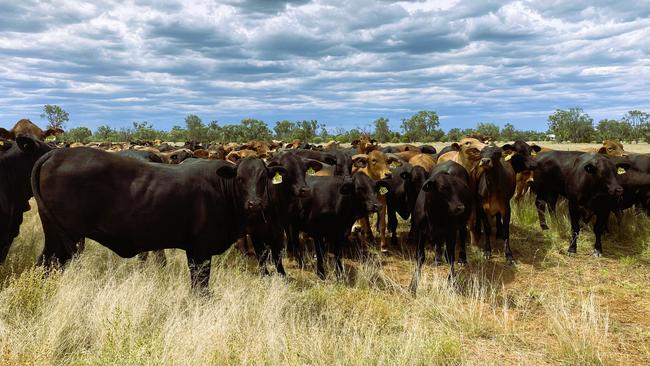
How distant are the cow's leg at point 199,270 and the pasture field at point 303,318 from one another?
0.63 feet

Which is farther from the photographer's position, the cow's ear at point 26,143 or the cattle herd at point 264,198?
the cow's ear at point 26,143

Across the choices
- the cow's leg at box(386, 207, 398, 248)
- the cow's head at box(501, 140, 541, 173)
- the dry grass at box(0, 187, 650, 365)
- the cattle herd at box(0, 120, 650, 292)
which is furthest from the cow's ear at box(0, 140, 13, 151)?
the cow's head at box(501, 140, 541, 173)

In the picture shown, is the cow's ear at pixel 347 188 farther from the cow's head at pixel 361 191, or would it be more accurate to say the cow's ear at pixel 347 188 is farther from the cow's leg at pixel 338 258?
the cow's leg at pixel 338 258

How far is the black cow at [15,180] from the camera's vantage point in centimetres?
693

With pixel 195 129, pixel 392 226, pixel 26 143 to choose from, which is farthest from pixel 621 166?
pixel 195 129

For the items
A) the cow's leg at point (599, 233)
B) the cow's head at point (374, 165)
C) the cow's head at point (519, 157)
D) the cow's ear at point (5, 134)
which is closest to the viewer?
the cow's leg at point (599, 233)

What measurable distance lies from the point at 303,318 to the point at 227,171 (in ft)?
6.54

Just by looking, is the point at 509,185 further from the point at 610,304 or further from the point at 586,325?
the point at 586,325

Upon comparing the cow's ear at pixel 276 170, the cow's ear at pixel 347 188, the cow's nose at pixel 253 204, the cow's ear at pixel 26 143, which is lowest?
the cow's ear at pixel 347 188

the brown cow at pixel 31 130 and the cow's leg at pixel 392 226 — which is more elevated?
the brown cow at pixel 31 130

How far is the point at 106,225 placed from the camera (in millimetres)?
5699

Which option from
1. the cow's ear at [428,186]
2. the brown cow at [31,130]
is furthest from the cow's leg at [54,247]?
the brown cow at [31,130]

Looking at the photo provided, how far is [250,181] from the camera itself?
613cm

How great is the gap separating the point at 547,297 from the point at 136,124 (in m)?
97.7
